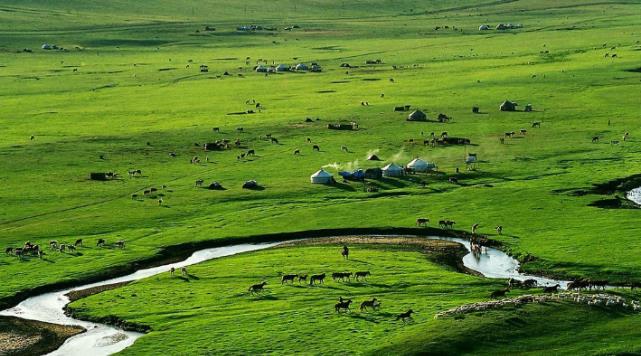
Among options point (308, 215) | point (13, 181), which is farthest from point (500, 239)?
point (13, 181)

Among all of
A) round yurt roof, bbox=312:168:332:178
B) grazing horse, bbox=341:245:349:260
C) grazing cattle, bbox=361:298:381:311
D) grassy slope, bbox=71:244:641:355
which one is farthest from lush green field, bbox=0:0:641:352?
grazing horse, bbox=341:245:349:260

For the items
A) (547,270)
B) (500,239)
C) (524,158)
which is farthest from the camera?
(524,158)

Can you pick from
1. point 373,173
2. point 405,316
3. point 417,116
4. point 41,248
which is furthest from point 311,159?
point 405,316

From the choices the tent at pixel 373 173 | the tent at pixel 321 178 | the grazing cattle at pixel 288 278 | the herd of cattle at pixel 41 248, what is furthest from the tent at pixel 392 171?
the grazing cattle at pixel 288 278

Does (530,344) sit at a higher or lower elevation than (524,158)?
lower

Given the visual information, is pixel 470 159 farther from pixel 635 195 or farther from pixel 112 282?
pixel 112 282

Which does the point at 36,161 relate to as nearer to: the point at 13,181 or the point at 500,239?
the point at 13,181

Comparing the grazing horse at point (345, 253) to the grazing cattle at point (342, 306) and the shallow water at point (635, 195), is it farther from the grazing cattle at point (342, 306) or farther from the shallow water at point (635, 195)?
the shallow water at point (635, 195)
